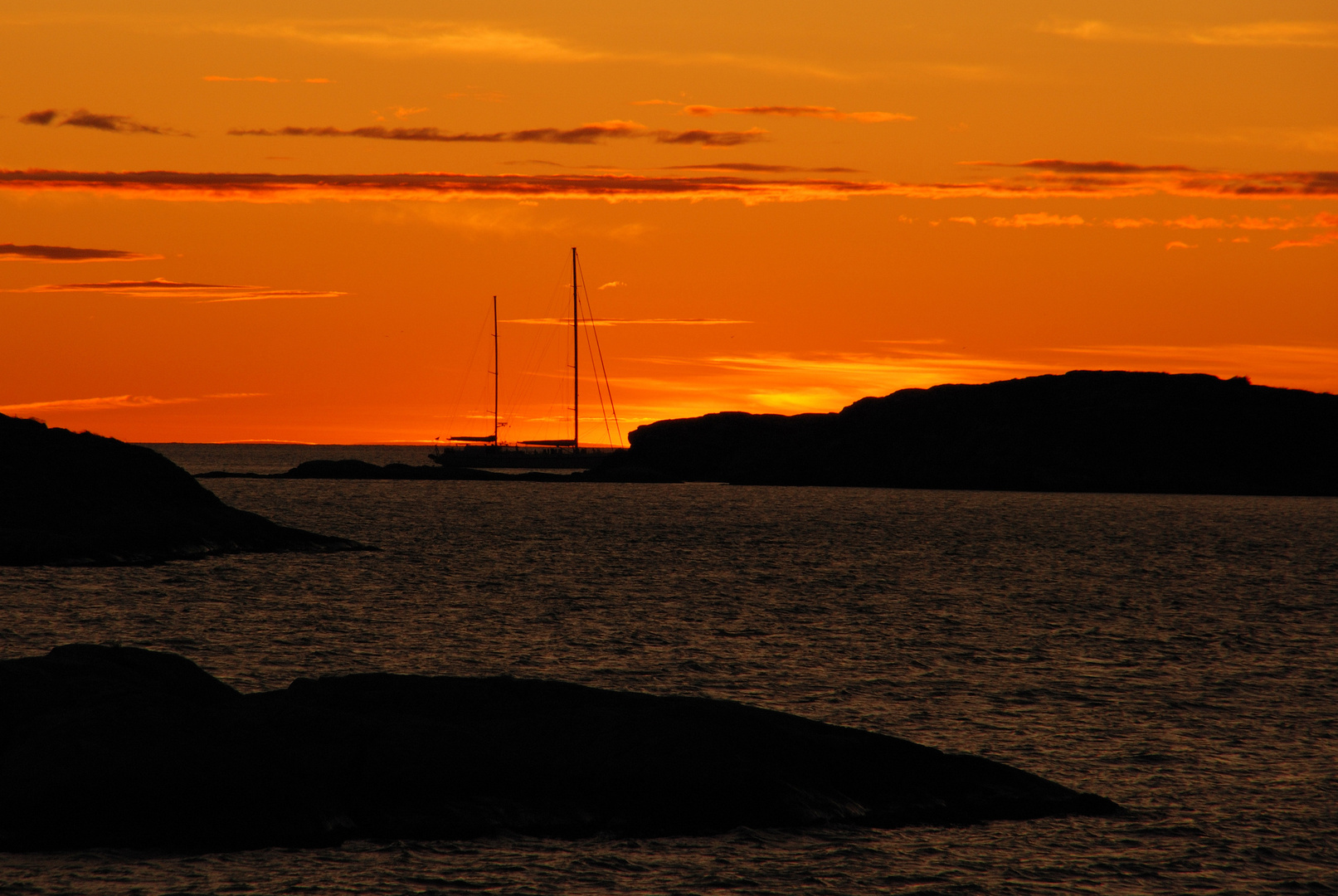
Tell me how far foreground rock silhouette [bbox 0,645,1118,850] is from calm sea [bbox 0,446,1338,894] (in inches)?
16.7

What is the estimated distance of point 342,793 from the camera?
1730 centimetres

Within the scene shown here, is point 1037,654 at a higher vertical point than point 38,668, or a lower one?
lower

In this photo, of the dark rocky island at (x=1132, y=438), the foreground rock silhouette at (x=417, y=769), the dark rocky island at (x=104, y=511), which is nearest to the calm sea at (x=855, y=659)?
the foreground rock silhouette at (x=417, y=769)

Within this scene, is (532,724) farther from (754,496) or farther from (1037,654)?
(754,496)

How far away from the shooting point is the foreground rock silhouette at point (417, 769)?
1642 centimetres

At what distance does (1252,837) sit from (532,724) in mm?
9973

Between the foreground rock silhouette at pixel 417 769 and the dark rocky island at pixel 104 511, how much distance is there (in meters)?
42.3

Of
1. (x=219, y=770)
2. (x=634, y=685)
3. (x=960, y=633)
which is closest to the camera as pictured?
(x=219, y=770)

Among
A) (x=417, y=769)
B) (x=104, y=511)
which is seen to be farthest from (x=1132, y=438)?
(x=417, y=769)

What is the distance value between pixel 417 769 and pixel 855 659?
1927cm

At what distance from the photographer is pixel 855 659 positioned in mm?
35062

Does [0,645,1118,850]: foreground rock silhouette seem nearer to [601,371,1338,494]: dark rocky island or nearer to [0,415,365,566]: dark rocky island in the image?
[0,415,365,566]: dark rocky island

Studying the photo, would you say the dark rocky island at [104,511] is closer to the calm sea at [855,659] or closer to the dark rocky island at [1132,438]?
the calm sea at [855,659]

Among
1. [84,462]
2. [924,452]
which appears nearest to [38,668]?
[84,462]
